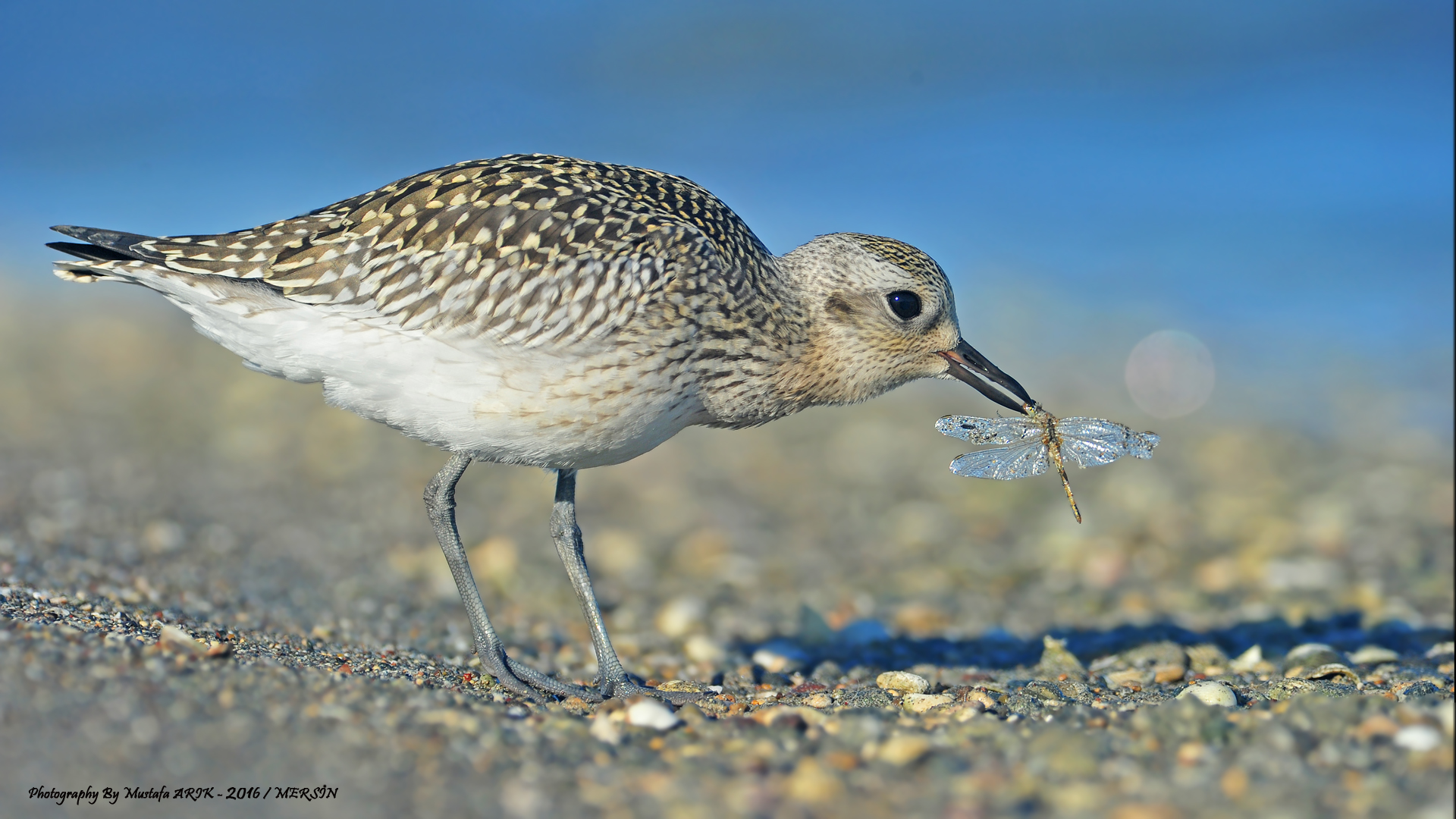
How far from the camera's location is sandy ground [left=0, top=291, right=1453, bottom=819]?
11.4ft

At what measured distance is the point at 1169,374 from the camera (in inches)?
589

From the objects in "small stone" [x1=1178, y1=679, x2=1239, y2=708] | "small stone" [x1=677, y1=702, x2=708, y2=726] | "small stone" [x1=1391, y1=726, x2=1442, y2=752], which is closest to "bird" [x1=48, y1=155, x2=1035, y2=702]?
"small stone" [x1=677, y1=702, x2=708, y2=726]

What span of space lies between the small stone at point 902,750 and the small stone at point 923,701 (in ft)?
2.78

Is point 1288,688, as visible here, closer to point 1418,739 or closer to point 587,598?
point 1418,739

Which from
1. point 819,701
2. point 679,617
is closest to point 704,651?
point 679,617

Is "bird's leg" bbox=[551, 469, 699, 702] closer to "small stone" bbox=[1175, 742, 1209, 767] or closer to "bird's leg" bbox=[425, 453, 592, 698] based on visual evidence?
"bird's leg" bbox=[425, 453, 592, 698]

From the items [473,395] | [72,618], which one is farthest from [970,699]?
[72,618]

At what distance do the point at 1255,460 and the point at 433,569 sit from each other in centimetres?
798

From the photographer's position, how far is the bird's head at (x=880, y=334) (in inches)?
220

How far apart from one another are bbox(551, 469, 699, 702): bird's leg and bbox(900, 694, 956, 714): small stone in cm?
100

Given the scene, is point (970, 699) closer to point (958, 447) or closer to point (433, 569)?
point (433, 569)

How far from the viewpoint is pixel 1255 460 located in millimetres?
11094

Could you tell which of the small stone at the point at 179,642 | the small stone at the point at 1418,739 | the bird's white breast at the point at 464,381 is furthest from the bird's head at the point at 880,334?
the small stone at the point at 179,642

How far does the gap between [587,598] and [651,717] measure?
5.08ft
